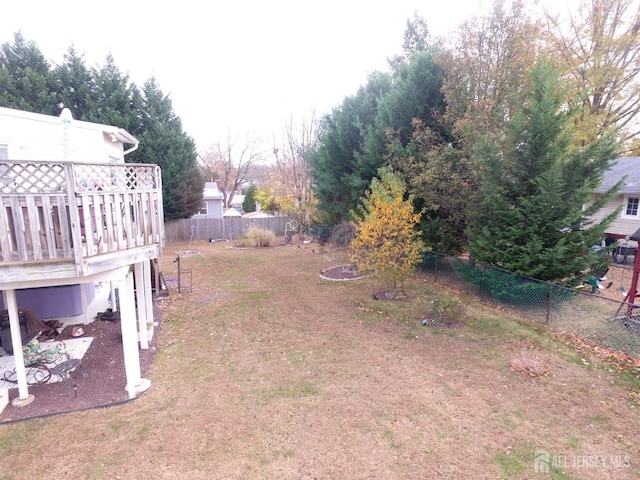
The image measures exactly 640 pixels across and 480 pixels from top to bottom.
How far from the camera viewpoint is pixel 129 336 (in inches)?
195

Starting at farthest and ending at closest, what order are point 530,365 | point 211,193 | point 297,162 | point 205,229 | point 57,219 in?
point 211,193
point 297,162
point 205,229
point 530,365
point 57,219

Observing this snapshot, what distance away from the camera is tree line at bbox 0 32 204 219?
60.2 feet

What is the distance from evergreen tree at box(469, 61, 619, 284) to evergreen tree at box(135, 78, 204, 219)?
19.1m

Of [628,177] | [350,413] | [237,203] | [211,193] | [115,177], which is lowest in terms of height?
[350,413]

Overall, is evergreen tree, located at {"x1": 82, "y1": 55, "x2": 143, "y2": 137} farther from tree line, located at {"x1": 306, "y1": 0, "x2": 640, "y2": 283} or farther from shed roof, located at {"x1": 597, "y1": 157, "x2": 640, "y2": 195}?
shed roof, located at {"x1": 597, "y1": 157, "x2": 640, "y2": 195}

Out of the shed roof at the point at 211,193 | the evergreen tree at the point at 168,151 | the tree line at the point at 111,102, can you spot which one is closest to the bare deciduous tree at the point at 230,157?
the shed roof at the point at 211,193

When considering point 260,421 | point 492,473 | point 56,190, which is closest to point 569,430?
point 492,473

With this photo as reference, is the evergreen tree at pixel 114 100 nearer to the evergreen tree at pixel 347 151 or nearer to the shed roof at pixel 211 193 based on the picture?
the shed roof at pixel 211 193

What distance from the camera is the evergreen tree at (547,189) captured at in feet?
26.4

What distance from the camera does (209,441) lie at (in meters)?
4.09

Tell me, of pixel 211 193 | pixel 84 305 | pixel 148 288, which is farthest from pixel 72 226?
pixel 211 193

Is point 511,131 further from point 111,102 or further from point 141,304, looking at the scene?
point 111,102

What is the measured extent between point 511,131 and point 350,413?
8327mm

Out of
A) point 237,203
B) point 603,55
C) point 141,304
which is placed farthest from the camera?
point 237,203
